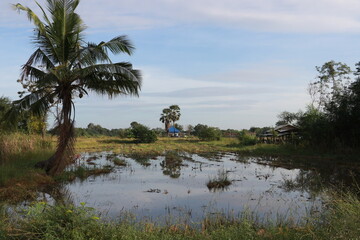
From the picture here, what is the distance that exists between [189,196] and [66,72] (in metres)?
6.11

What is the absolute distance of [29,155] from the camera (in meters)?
14.3

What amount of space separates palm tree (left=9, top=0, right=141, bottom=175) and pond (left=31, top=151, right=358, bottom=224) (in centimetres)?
210

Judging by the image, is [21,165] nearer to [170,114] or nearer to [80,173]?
[80,173]

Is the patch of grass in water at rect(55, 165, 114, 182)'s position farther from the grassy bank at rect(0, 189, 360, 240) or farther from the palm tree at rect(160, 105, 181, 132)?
the palm tree at rect(160, 105, 181, 132)

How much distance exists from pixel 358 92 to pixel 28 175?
688 inches

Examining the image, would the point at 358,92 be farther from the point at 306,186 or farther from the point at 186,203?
the point at 186,203

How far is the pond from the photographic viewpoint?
265 inches

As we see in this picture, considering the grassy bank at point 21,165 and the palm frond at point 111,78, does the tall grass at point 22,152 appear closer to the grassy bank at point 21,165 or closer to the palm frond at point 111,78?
the grassy bank at point 21,165

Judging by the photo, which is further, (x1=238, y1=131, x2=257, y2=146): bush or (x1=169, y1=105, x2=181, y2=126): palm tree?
(x1=169, y1=105, x2=181, y2=126): palm tree

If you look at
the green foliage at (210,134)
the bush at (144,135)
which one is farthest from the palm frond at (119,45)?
the green foliage at (210,134)

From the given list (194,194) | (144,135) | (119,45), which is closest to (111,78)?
(119,45)

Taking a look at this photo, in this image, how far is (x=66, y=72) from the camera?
10633mm

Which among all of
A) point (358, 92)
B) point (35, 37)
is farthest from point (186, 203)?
point (358, 92)

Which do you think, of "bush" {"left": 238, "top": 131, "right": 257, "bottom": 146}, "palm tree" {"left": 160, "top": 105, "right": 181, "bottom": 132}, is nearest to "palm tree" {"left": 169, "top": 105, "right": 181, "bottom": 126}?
"palm tree" {"left": 160, "top": 105, "right": 181, "bottom": 132}
